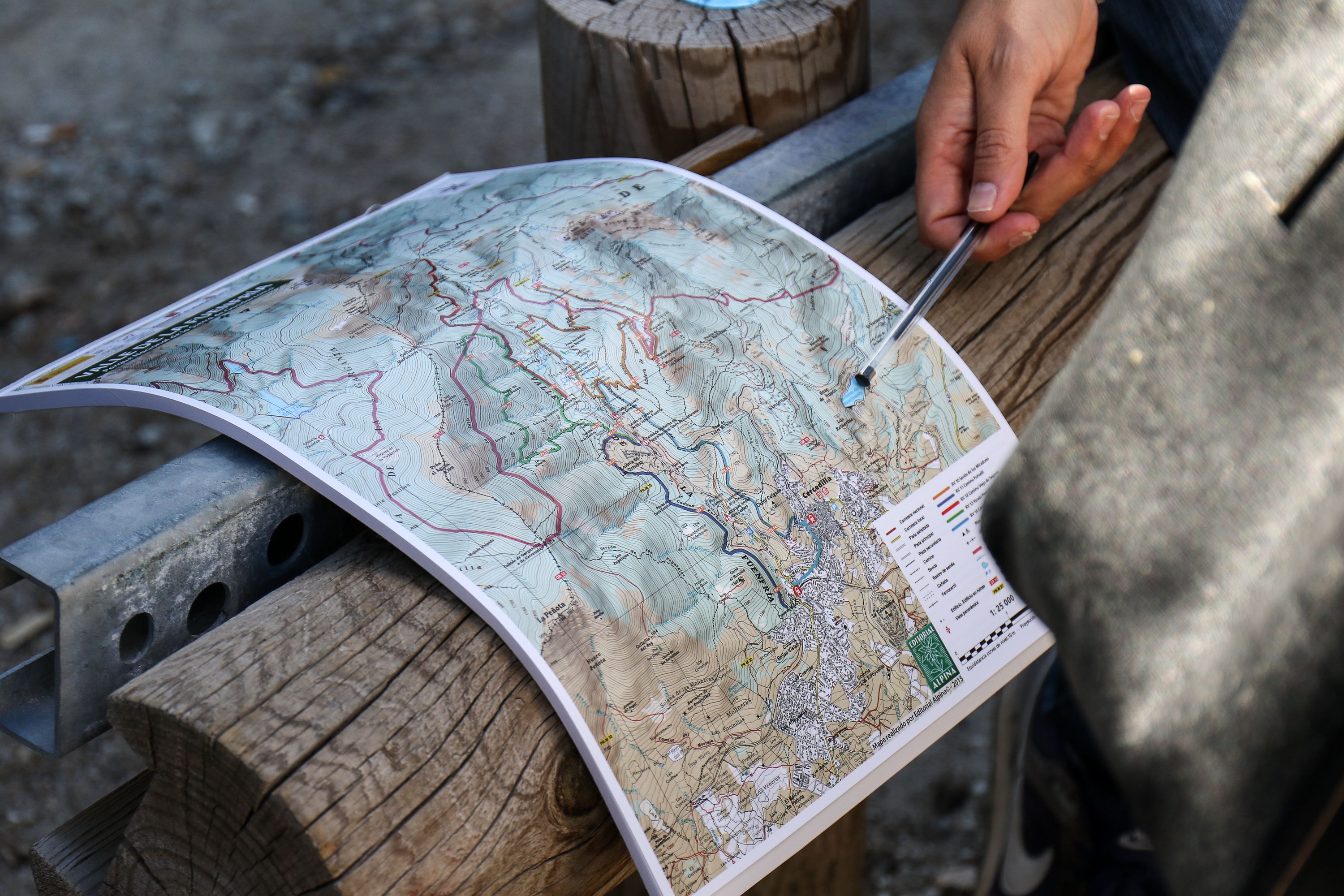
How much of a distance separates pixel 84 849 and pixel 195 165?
3.66m

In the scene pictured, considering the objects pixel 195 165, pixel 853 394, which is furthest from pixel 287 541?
pixel 195 165

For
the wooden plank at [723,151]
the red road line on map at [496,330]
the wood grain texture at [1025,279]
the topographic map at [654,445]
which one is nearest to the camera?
the topographic map at [654,445]

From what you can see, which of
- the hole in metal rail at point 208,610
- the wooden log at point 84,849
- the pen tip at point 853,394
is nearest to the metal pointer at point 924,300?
the pen tip at point 853,394

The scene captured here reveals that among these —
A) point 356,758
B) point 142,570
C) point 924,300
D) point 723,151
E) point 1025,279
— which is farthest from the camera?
point 723,151

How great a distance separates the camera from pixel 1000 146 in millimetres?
1271

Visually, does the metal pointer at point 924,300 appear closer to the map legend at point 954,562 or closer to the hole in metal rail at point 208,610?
the map legend at point 954,562

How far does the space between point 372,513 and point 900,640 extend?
1.71 feet

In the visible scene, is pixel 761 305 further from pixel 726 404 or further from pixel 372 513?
pixel 372 513

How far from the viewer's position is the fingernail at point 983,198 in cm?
124

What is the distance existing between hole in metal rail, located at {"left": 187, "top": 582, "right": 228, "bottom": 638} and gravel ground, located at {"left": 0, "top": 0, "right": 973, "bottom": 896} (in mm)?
1765

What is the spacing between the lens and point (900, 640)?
0.99 meters

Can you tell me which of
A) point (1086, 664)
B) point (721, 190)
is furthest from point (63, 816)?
point (1086, 664)

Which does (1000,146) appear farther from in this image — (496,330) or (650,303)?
(496,330)

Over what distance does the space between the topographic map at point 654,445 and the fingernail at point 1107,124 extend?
0.39 m
